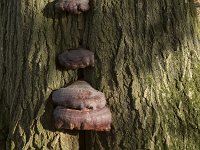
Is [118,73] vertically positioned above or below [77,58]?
below

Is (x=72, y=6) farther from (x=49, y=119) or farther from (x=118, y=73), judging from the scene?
(x=49, y=119)

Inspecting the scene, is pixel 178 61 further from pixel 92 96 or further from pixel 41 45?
pixel 41 45

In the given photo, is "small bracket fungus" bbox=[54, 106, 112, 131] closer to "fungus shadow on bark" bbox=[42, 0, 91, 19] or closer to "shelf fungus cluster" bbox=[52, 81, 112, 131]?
"shelf fungus cluster" bbox=[52, 81, 112, 131]

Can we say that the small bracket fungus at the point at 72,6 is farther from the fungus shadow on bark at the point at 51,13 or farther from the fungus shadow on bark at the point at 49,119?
the fungus shadow on bark at the point at 49,119

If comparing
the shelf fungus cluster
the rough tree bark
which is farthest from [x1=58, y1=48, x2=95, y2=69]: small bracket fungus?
the shelf fungus cluster

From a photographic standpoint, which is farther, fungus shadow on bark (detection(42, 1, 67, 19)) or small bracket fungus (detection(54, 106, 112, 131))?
fungus shadow on bark (detection(42, 1, 67, 19))

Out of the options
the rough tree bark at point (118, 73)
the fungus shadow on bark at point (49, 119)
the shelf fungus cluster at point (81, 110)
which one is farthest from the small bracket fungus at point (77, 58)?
the fungus shadow on bark at point (49, 119)

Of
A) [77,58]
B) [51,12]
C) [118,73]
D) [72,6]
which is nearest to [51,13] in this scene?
[51,12]
